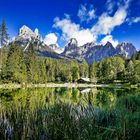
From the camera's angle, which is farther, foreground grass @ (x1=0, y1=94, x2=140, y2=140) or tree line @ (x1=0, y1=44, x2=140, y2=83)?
tree line @ (x1=0, y1=44, x2=140, y2=83)

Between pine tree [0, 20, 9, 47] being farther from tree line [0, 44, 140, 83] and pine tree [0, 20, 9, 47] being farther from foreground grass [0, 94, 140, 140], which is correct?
foreground grass [0, 94, 140, 140]

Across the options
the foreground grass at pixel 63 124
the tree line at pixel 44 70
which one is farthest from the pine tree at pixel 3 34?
the foreground grass at pixel 63 124

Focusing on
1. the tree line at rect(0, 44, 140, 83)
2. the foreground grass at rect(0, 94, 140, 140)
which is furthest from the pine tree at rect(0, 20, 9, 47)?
the foreground grass at rect(0, 94, 140, 140)

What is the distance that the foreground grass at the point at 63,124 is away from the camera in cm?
679

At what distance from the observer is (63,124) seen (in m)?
7.36

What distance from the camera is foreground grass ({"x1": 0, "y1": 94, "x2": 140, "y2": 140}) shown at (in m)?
6.79

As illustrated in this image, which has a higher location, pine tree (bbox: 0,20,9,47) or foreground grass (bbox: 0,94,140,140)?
pine tree (bbox: 0,20,9,47)

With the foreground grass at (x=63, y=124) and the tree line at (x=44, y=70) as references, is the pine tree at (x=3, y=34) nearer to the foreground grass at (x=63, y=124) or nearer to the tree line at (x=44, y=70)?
the tree line at (x=44, y=70)

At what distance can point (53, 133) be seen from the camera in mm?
7711

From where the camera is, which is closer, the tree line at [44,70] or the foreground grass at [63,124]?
the foreground grass at [63,124]

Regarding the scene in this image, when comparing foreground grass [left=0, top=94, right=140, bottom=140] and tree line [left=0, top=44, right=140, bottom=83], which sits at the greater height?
tree line [left=0, top=44, right=140, bottom=83]

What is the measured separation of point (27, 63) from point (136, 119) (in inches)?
3313

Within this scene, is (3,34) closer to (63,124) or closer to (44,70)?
(44,70)

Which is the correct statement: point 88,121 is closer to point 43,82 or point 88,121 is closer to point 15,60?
point 15,60
